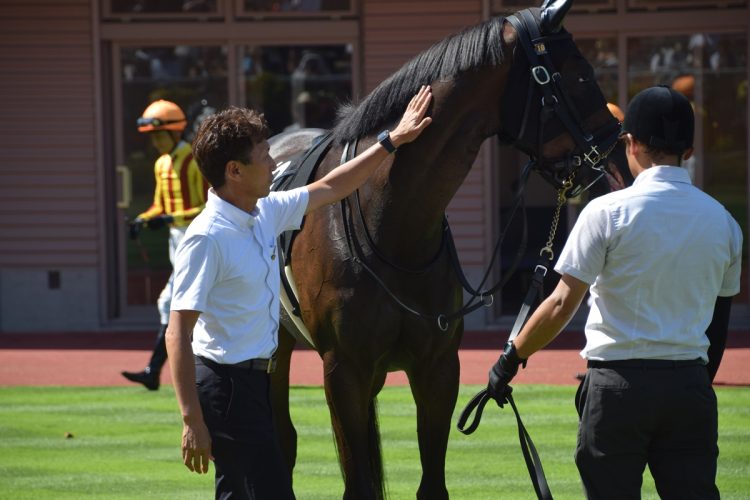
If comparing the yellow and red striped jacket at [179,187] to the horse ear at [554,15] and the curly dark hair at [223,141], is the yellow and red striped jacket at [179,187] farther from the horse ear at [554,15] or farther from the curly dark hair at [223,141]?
the curly dark hair at [223,141]

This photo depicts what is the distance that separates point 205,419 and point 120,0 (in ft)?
36.5

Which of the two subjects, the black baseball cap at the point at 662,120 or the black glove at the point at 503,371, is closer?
the black baseball cap at the point at 662,120

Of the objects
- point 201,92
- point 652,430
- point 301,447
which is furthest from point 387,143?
point 201,92

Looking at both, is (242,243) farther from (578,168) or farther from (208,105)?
(208,105)

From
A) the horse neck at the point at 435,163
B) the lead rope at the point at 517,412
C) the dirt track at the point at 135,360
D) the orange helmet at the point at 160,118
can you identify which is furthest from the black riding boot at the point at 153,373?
the lead rope at the point at 517,412

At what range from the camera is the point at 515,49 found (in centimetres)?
520

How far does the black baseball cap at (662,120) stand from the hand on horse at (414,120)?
1098mm

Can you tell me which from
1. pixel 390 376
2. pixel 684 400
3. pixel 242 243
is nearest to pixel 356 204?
pixel 242 243

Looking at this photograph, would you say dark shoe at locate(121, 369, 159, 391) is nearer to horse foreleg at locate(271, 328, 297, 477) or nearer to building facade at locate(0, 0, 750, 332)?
horse foreleg at locate(271, 328, 297, 477)

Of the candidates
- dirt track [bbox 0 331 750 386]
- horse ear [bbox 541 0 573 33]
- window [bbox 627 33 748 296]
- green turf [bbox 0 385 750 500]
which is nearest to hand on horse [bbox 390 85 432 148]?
horse ear [bbox 541 0 573 33]

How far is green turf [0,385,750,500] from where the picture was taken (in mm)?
7176

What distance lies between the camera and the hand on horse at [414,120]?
509 cm

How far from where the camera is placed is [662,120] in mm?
4184

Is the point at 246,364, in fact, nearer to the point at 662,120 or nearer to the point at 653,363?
the point at 653,363
